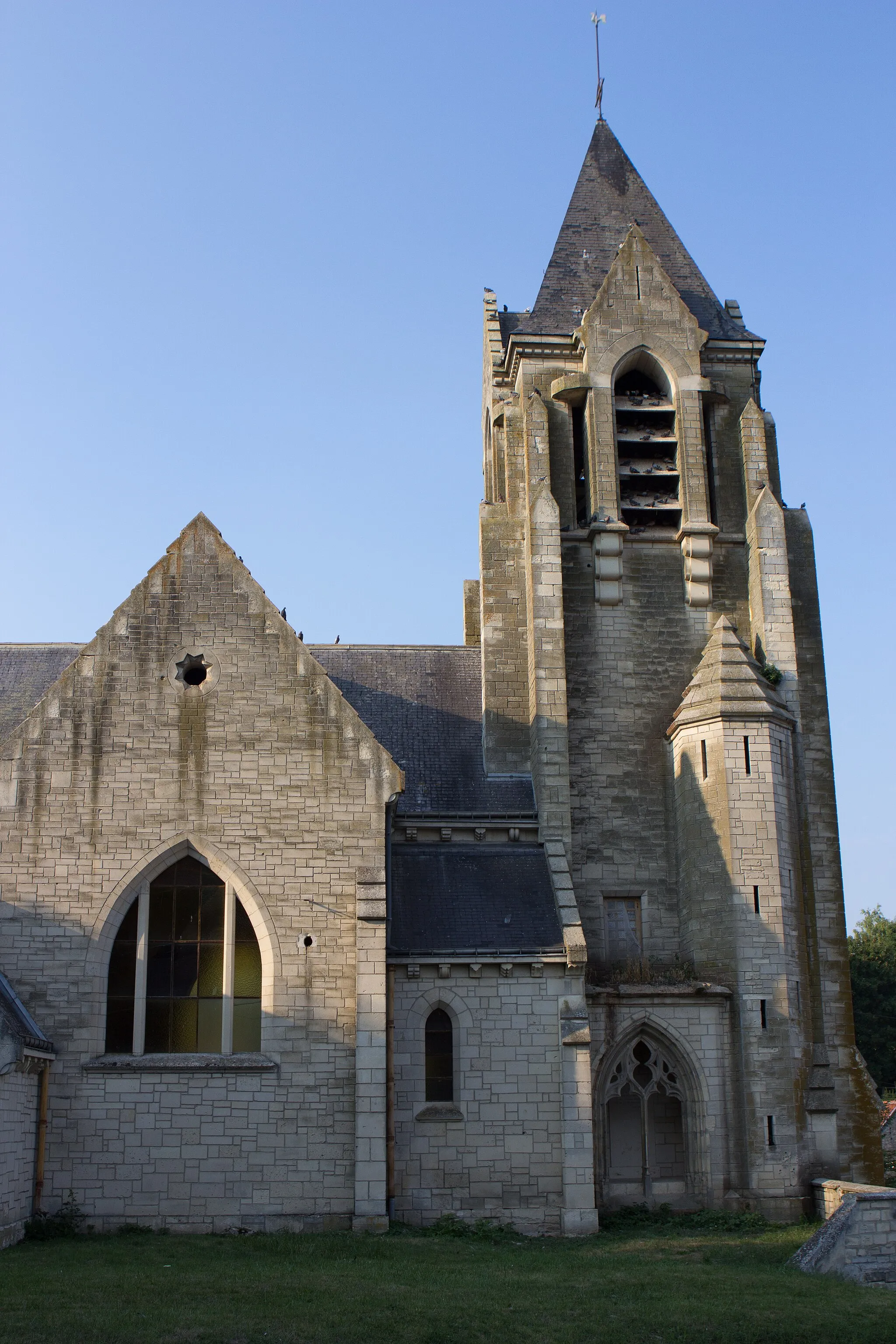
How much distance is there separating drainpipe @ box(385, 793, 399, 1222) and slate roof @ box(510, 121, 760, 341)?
12.8m

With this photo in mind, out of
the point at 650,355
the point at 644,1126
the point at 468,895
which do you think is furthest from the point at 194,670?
the point at 650,355

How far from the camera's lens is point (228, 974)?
20094 millimetres

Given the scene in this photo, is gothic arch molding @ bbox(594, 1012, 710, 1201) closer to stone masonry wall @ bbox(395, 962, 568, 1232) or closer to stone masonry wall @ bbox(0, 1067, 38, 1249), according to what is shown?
stone masonry wall @ bbox(395, 962, 568, 1232)

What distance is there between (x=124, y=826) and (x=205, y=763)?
5.13ft

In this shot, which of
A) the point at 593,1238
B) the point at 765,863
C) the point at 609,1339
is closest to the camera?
the point at 609,1339

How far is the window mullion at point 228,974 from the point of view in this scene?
782 inches

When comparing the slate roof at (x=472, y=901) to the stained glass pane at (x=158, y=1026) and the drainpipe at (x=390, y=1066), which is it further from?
the stained glass pane at (x=158, y=1026)

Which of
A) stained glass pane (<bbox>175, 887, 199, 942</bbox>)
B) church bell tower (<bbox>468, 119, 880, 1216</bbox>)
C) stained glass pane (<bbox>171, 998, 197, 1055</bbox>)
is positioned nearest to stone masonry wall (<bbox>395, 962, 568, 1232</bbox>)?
church bell tower (<bbox>468, 119, 880, 1216</bbox>)

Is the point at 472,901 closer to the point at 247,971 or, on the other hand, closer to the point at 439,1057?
the point at 439,1057

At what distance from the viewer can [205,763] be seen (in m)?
20.8

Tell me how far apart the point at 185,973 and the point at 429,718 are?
26.3 ft

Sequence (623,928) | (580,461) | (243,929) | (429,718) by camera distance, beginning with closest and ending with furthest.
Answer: (243,929), (623,928), (429,718), (580,461)

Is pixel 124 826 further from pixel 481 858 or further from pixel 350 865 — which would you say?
pixel 481 858

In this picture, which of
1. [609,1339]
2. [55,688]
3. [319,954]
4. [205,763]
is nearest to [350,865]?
[319,954]
